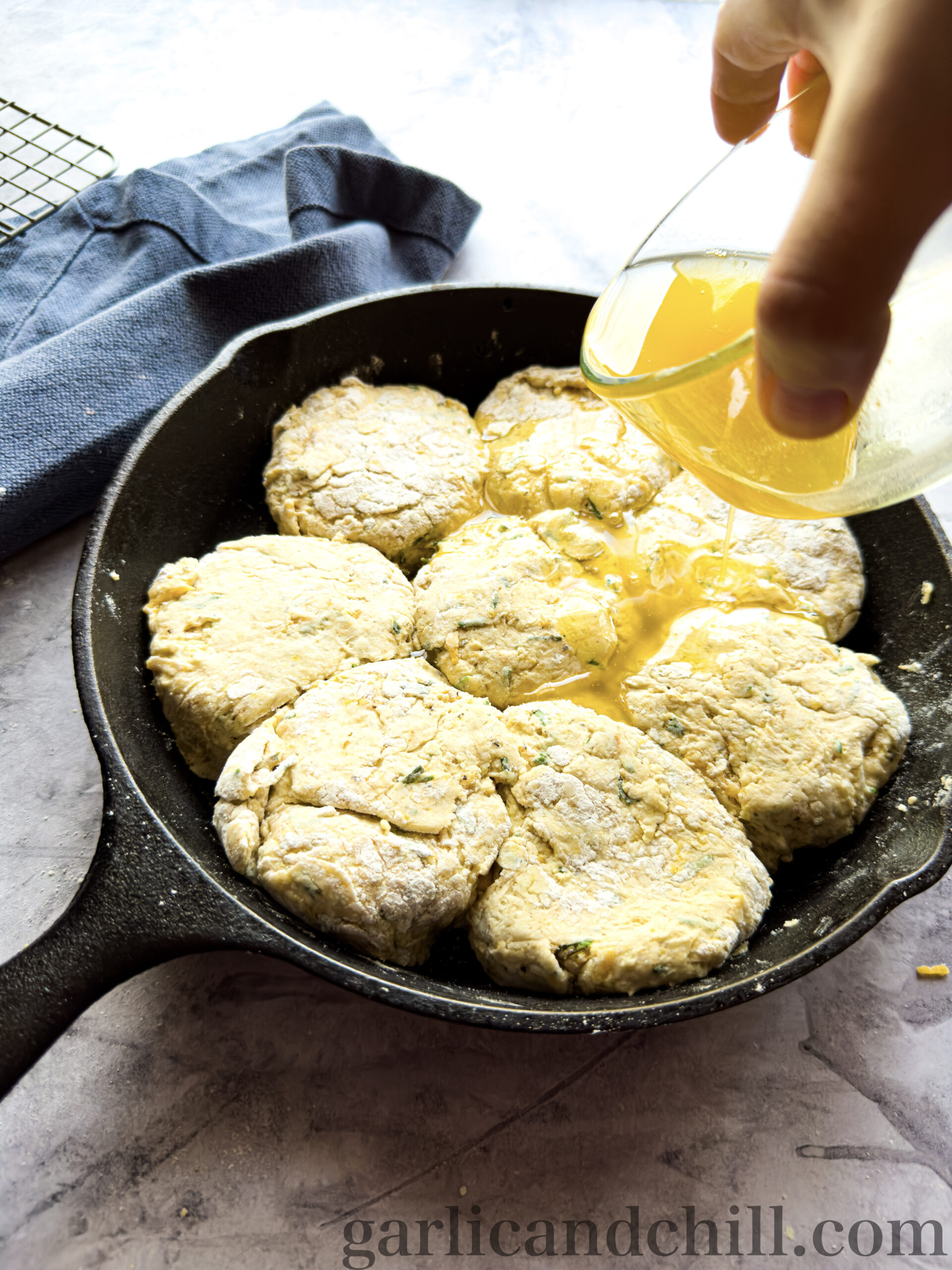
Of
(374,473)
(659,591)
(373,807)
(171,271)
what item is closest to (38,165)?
(171,271)

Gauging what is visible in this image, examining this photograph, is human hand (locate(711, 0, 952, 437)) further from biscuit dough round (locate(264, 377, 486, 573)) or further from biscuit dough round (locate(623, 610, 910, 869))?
biscuit dough round (locate(264, 377, 486, 573))

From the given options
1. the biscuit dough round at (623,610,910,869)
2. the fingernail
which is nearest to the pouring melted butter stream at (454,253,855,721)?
the fingernail

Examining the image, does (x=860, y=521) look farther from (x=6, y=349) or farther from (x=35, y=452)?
(x=6, y=349)

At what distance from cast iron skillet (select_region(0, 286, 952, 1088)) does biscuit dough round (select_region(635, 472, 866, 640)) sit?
0.46ft

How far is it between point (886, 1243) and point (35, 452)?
2808 mm

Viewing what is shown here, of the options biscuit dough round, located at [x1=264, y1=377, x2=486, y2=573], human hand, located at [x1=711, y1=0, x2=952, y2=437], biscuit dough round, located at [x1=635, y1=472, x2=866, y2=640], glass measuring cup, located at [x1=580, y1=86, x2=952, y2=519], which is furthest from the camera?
biscuit dough round, located at [x1=264, y1=377, x2=486, y2=573]

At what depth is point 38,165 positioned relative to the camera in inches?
137

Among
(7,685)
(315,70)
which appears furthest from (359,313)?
(315,70)

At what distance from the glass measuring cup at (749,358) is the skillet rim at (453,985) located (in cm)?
76

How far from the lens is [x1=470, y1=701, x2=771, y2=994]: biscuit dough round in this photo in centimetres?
176

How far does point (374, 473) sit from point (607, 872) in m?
1.25

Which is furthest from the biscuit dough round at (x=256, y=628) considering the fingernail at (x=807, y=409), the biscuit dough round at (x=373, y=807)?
the fingernail at (x=807, y=409)

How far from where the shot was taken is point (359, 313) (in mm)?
2693

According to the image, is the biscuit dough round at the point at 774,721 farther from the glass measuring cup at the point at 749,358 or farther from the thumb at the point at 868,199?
the thumb at the point at 868,199
